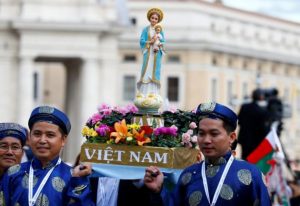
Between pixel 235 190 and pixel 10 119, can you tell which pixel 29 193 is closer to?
pixel 235 190

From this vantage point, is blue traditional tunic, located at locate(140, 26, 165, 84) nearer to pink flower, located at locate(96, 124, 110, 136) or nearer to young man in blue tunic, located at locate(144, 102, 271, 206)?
pink flower, located at locate(96, 124, 110, 136)

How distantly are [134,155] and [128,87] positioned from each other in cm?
7431

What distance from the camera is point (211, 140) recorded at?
9969 millimetres

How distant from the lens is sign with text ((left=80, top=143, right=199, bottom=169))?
37.1ft

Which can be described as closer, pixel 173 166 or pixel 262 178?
pixel 262 178

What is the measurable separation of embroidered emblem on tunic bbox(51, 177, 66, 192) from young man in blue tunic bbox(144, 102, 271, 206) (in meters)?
0.76

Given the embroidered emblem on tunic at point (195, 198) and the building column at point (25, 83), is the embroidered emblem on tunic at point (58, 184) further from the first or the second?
the building column at point (25, 83)

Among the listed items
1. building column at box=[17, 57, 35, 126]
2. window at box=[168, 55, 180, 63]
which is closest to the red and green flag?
building column at box=[17, 57, 35, 126]

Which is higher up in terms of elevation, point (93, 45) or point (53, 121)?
point (93, 45)

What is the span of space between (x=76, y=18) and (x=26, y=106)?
4389 millimetres

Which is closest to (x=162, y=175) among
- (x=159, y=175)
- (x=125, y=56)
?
(x=159, y=175)

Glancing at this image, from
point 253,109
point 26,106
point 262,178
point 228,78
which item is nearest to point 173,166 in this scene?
point 262,178

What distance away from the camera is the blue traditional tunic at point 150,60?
12352 millimetres

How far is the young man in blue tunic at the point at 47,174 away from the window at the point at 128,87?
74309 mm
